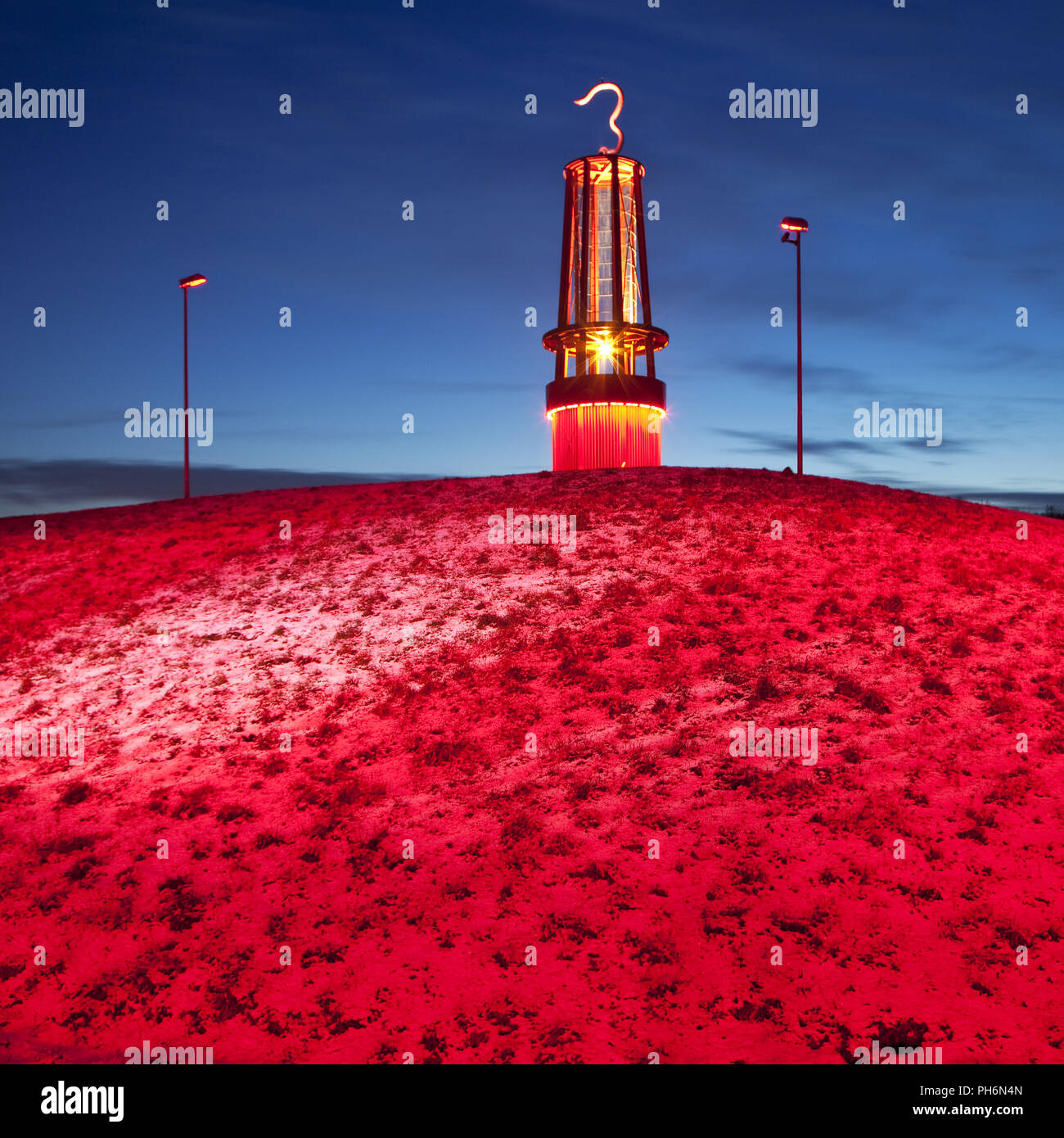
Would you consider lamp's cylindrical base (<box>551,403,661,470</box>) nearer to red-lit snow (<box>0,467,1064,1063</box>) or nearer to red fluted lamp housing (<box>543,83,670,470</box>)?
red fluted lamp housing (<box>543,83,670,470</box>)

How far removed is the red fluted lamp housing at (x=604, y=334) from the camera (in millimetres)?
35000

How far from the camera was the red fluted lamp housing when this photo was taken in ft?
115

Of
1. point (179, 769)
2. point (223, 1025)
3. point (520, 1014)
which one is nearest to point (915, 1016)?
point (520, 1014)

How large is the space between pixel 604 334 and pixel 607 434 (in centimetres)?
423

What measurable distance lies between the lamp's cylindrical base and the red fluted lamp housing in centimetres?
3

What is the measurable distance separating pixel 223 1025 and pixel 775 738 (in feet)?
24.8

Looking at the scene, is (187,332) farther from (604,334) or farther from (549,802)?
(549,802)

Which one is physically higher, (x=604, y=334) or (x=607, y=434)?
(x=604, y=334)

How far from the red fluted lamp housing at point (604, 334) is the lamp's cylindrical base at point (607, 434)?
0.11ft

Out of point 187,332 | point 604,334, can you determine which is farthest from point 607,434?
point 187,332

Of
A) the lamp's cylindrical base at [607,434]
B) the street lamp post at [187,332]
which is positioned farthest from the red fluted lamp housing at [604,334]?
the street lamp post at [187,332]

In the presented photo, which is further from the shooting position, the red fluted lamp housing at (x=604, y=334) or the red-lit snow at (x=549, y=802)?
the red fluted lamp housing at (x=604, y=334)

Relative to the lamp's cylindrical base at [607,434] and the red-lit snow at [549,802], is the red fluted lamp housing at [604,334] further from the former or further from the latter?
the red-lit snow at [549,802]

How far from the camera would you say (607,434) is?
3497 cm
